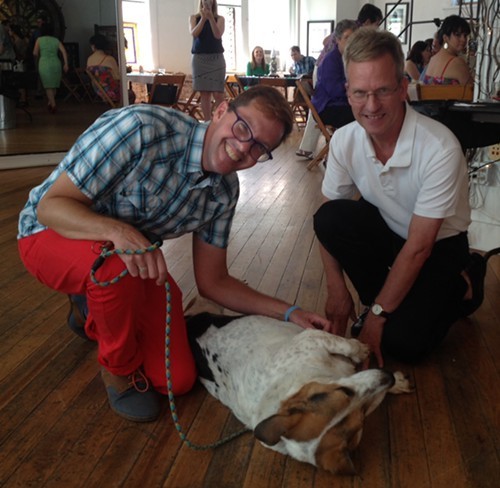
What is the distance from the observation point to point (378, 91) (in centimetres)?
172

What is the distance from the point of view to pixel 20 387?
188cm

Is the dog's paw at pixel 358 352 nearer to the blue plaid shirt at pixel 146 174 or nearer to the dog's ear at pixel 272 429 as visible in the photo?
the dog's ear at pixel 272 429

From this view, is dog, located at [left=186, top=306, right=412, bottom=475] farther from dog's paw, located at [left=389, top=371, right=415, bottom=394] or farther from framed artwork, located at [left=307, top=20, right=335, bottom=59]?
framed artwork, located at [left=307, top=20, right=335, bottom=59]

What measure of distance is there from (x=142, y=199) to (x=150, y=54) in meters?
11.6

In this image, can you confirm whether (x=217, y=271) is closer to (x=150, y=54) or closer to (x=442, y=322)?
(x=442, y=322)

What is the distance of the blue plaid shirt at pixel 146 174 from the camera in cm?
156

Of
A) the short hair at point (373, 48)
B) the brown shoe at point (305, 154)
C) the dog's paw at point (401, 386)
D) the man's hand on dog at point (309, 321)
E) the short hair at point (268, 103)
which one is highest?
the short hair at point (373, 48)

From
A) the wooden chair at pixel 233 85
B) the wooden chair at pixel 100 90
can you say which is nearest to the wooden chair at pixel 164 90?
the wooden chair at pixel 100 90

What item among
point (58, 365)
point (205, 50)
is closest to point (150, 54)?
point (205, 50)

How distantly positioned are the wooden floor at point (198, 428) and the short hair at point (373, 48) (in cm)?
103

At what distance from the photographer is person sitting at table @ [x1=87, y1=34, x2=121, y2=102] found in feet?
22.7

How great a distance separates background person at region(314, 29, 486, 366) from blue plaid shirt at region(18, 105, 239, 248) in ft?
1.54

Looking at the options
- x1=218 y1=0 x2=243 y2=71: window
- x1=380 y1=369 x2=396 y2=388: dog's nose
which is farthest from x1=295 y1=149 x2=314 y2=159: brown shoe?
x1=218 y1=0 x2=243 y2=71: window

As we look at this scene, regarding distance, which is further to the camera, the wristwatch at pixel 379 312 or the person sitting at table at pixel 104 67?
the person sitting at table at pixel 104 67
